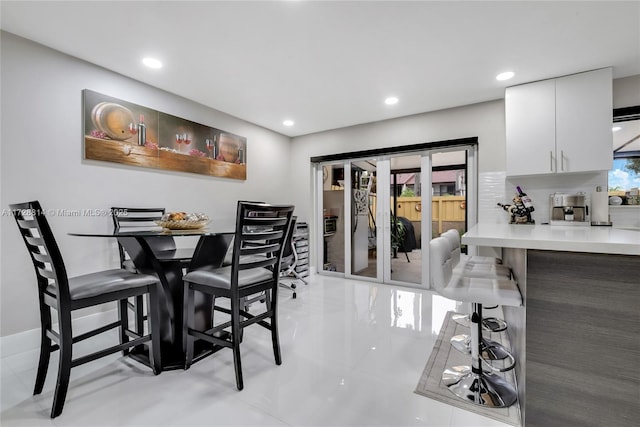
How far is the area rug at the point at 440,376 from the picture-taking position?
1.53 meters

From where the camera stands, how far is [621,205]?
115 inches

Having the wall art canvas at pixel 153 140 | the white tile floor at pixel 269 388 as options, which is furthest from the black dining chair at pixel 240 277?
the wall art canvas at pixel 153 140

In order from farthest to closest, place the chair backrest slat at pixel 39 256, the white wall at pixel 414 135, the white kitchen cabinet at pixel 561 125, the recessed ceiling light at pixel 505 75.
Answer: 1. the white wall at pixel 414 135
2. the recessed ceiling light at pixel 505 75
3. the white kitchen cabinet at pixel 561 125
4. the chair backrest slat at pixel 39 256

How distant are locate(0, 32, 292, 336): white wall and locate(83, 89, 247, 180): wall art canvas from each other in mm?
78

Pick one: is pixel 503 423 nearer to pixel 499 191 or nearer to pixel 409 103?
pixel 499 191

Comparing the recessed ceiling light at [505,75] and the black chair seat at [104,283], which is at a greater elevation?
the recessed ceiling light at [505,75]

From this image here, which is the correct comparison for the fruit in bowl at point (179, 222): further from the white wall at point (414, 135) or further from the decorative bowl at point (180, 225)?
the white wall at point (414, 135)

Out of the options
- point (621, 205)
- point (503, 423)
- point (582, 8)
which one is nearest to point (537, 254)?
point (503, 423)

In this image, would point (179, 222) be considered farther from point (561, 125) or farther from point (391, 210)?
point (561, 125)

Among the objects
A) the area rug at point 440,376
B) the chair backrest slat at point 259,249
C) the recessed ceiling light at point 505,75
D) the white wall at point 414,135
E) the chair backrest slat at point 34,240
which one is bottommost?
the area rug at point 440,376

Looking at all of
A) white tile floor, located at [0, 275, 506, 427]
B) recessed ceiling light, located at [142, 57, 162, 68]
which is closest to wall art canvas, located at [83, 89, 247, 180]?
recessed ceiling light, located at [142, 57, 162, 68]

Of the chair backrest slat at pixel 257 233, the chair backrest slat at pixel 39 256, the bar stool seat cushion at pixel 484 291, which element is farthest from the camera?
the chair backrest slat at pixel 257 233

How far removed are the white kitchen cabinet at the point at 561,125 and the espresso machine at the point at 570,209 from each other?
32 centimetres

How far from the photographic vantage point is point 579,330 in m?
1.23
